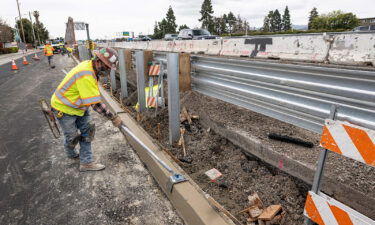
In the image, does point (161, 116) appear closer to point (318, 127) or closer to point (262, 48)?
point (318, 127)

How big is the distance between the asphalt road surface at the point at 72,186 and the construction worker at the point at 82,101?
0.31m

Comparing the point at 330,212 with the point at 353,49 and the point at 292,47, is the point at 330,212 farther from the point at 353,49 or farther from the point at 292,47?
the point at 292,47

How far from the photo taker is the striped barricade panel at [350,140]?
1.51 meters

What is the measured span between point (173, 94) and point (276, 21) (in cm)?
12736

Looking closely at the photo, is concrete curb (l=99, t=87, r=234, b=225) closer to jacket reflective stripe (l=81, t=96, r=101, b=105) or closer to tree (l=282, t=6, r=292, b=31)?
jacket reflective stripe (l=81, t=96, r=101, b=105)

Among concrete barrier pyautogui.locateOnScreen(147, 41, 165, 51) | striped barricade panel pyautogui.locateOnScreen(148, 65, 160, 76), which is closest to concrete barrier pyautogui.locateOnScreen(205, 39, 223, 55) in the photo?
concrete barrier pyautogui.locateOnScreen(147, 41, 165, 51)

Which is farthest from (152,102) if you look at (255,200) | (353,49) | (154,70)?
(353,49)

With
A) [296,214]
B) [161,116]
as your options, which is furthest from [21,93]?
[296,214]

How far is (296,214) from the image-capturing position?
2428 mm

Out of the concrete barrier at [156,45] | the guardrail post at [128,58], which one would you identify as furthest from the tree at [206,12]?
the guardrail post at [128,58]

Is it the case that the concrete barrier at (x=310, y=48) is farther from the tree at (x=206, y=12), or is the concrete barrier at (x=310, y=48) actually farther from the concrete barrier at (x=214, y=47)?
the tree at (x=206, y=12)

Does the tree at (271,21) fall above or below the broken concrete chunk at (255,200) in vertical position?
above

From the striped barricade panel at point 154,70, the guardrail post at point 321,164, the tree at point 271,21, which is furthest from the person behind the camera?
the tree at point 271,21

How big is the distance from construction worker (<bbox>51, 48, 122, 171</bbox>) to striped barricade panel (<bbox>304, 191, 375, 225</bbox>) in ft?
8.37
